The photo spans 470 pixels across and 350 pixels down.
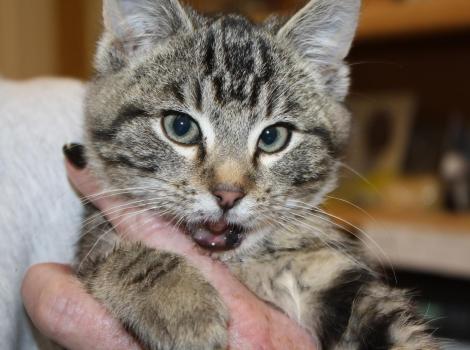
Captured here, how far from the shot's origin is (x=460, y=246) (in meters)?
1.70

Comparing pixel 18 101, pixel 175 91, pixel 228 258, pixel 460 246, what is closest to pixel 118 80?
pixel 175 91

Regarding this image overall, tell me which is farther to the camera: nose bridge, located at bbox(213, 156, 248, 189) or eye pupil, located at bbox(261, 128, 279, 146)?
eye pupil, located at bbox(261, 128, 279, 146)

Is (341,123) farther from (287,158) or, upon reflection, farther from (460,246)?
(460,246)

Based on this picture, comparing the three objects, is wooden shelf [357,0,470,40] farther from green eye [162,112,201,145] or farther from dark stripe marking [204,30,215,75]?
green eye [162,112,201,145]

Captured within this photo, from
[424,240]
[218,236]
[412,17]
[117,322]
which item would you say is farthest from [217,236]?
[412,17]

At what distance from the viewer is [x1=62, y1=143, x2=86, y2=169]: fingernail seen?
108 centimetres

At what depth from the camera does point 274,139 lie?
3.29 feet

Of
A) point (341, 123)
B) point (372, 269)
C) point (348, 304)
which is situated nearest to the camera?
point (348, 304)

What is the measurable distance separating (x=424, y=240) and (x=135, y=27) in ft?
3.87

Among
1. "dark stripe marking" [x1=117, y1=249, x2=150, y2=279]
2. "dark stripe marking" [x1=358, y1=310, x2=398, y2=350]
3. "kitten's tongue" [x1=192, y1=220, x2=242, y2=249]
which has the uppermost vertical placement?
"kitten's tongue" [x1=192, y1=220, x2=242, y2=249]

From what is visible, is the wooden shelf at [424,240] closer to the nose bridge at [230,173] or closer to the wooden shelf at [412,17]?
the wooden shelf at [412,17]

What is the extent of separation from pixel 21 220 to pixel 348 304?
0.61 metres

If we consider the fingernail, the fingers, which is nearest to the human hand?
the fingers

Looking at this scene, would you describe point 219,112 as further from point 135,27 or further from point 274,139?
point 135,27
